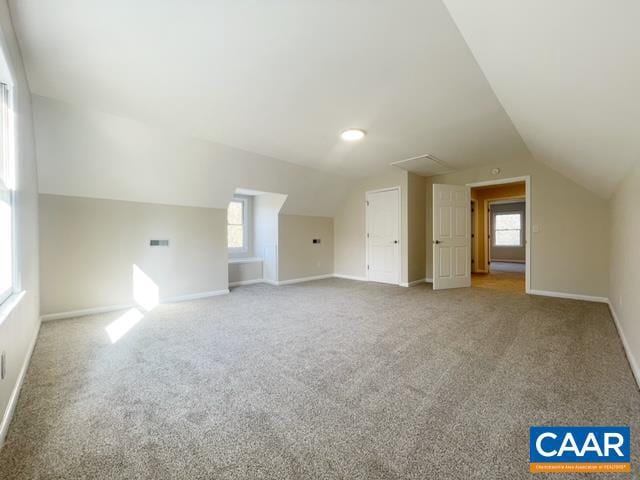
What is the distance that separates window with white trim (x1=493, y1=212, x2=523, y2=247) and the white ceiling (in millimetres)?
7560

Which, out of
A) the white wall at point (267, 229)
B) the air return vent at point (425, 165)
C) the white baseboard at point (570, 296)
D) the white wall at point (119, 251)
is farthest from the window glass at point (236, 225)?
the white baseboard at point (570, 296)

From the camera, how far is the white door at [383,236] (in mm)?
5531

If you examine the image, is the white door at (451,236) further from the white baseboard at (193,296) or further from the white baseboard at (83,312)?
the white baseboard at (83,312)

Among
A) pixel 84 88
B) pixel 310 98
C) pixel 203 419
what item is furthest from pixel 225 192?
pixel 203 419

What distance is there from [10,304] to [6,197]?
0.75 m

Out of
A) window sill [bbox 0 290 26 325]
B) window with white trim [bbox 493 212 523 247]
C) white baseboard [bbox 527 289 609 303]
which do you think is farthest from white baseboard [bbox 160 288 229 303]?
window with white trim [bbox 493 212 523 247]

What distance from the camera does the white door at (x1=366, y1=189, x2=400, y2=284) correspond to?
18.1ft

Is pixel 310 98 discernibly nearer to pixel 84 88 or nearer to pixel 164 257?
pixel 84 88

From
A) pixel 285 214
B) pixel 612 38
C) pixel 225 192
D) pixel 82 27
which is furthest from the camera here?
pixel 285 214

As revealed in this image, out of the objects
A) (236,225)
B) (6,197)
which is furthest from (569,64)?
(236,225)

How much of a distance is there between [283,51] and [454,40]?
1.18 meters

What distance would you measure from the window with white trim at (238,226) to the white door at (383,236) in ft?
9.05

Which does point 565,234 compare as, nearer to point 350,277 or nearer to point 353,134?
point 353,134

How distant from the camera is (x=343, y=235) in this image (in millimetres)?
6551
